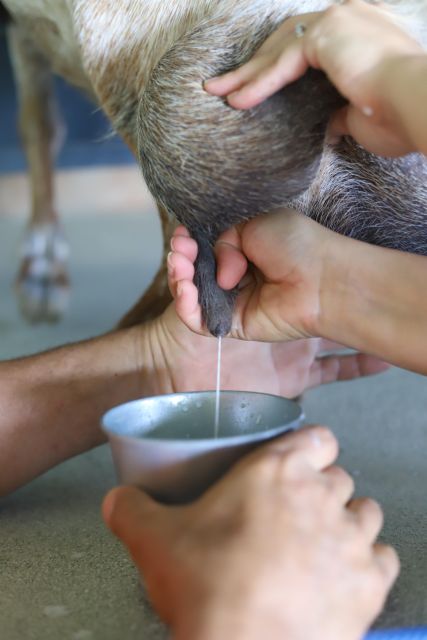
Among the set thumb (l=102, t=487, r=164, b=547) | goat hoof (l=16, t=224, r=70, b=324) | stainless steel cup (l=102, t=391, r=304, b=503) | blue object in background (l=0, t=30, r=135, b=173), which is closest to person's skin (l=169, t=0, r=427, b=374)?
stainless steel cup (l=102, t=391, r=304, b=503)

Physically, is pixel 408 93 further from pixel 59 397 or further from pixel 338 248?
pixel 59 397

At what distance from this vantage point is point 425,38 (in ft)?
2.99

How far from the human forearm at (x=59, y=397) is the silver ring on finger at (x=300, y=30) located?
388 millimetres

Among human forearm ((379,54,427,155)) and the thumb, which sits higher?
human forearm ((379,54,427,155))

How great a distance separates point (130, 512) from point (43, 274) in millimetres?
1500

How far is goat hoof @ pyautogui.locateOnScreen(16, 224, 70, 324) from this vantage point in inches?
77.9

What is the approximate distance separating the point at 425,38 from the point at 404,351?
1.09ft

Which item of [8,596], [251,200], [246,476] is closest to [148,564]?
[246,476]

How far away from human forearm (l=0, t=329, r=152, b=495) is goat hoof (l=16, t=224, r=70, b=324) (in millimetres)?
960

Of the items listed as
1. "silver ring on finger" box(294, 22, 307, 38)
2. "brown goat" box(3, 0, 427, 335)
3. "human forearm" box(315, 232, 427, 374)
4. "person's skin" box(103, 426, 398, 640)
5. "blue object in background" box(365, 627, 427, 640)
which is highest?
"silver ring on finger" box(294, 22, 307, 38)

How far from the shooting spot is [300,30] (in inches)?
29.4

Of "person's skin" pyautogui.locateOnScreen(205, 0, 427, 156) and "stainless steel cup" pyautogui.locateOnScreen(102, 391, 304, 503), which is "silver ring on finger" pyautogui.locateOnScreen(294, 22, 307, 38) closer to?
"person's skin" pyautogui.locateOnScreen(205, 0, 427, 156)

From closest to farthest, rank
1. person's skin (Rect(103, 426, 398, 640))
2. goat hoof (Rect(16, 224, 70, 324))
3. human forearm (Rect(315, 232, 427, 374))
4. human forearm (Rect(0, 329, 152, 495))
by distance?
1. person's skin (Rect(103, 426, 398, 640))
2. human forearm (Rect(315, 232, 427, 374))
3. human forearm (Rect(0, 329, 152, 495))
4. goat hoof (Rect(16, 224, 70, 324))

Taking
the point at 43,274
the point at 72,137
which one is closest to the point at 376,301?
the point at 43,274
